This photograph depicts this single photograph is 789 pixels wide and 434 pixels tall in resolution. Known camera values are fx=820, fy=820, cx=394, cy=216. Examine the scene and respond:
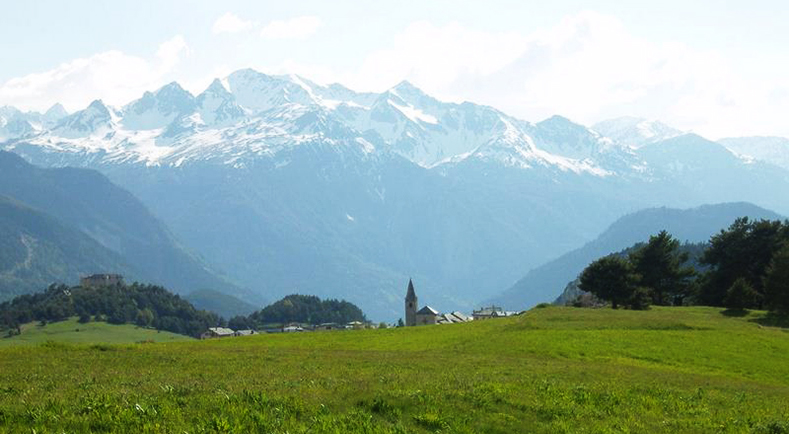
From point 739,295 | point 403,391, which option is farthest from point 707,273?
point 403,391

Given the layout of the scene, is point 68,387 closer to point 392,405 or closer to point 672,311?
point 392,405

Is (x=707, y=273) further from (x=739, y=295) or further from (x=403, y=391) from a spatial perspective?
(x=403, y=391)

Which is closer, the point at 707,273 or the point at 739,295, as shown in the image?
the point at 739,295

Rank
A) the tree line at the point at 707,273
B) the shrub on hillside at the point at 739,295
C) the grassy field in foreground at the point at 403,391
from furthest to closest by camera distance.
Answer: the tree line at the point at 707,273 → the shrub on hillside at the point at 739,295 → the grassy field in foreground at the point at 403,391

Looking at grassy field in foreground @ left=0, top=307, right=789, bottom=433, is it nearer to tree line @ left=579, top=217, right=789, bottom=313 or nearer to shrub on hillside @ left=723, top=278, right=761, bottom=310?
shrub on hillside @ left=723, top=278, right=761, bottom=310

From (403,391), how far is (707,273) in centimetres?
10679

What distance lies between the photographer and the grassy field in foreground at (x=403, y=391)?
76.2 feet

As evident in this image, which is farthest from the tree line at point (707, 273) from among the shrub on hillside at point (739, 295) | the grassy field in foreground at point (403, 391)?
the grassy field in foreground at point (403, 391)

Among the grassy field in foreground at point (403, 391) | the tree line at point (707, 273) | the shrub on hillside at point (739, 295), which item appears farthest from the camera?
the tree line at point (707, 273)

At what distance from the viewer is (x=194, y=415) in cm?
2309

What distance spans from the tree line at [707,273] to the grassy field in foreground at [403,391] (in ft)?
158

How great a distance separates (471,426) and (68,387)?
1447 centimetres

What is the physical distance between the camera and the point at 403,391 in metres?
29.0

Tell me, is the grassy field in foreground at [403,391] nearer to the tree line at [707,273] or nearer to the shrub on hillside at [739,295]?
the shrub on hillside at [739,295]
